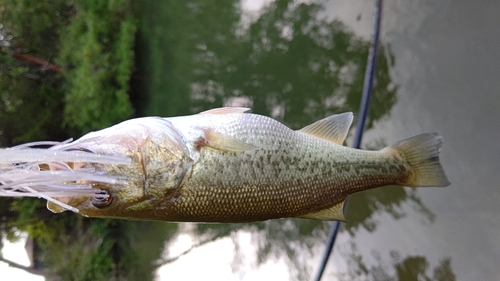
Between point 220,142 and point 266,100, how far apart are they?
232cm

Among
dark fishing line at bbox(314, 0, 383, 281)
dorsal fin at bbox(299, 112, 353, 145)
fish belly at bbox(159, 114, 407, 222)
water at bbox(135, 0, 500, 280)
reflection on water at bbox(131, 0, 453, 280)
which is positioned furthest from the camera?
reflection on water at bbox(131, 0, 453, 280)

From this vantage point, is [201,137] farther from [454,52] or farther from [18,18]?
[18,18]

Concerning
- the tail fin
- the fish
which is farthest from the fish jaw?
the tail fin

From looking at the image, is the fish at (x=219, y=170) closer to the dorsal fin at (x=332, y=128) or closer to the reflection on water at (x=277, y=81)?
the dorsal fin at (x=332, y=128)

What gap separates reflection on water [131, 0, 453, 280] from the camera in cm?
285

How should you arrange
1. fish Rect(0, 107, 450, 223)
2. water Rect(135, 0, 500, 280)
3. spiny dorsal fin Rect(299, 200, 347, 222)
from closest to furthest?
fish Rect(0, 107, 450, 223) < spiny dorsal fin Rect(299, 200, 347, 222) < water Rect(135, 0, 500, 280)

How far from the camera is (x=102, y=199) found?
1.01 meters

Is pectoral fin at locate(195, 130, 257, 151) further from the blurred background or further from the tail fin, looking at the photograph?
the blurred background

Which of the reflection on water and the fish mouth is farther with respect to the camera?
the reflection on water

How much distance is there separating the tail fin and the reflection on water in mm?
1421

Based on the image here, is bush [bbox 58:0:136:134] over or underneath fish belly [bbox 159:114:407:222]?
underneath

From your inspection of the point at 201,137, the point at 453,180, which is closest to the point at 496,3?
the point at 453,180

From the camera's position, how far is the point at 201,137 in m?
1.14

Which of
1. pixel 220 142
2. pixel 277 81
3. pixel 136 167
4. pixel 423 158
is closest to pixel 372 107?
pixel 277 81
